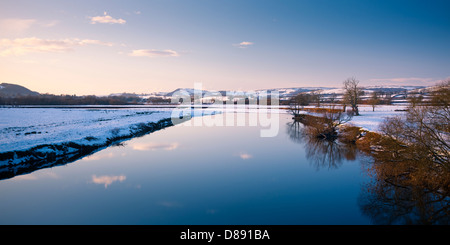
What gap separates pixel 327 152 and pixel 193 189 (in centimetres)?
1172

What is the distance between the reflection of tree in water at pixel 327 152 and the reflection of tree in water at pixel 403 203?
3793 mm

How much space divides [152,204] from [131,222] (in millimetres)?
1359

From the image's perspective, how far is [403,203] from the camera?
8.70m

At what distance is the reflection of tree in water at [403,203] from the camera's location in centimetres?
778

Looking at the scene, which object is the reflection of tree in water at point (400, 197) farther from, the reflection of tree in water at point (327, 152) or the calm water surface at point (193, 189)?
the reflection of tree in water at point (327, 152)

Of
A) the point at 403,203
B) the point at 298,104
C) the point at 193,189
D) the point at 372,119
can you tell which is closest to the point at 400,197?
the point at 403,203

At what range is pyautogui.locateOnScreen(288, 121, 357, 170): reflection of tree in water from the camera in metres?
14.8

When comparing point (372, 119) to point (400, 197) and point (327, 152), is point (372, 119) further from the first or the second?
point (400, 197)

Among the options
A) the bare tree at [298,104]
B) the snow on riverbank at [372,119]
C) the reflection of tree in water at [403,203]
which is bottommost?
the reflection of tree in water at [403,203]

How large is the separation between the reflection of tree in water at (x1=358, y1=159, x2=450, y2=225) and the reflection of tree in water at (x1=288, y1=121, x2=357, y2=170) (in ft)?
12.4

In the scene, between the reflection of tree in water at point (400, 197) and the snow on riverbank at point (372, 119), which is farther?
the snow on riverbank at point (372, 119)

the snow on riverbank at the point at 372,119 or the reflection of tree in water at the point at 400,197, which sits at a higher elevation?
the snow on riverbank at the point at 372,119

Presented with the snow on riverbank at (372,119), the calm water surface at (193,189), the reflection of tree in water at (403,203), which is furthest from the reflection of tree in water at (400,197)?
the snow on riverbank at (372,119)

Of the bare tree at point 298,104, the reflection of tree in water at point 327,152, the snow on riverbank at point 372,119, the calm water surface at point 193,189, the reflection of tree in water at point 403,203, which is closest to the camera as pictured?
the reflection of tree in water at point 403,203
